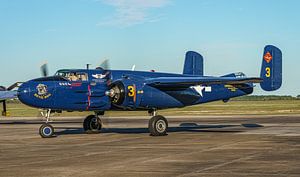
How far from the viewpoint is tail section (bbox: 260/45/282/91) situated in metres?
31.5

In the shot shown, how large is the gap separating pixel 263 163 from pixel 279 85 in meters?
18.4

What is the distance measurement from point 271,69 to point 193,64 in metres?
6.29

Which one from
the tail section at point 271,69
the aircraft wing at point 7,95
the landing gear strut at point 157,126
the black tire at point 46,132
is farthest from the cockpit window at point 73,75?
the aircraft wing at point 7,95

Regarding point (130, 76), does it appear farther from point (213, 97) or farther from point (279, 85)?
point (279, 85)

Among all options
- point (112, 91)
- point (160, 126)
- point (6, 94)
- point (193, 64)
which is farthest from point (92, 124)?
point (6, 94)

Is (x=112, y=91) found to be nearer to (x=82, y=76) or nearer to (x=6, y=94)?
(x=82, y=76)

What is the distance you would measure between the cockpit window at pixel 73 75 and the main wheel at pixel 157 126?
4271mm

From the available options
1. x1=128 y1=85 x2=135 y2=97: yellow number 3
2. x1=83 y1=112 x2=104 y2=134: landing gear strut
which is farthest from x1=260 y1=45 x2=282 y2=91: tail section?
x1=83 y1=112 x2=104 y2=134: landing gear strut

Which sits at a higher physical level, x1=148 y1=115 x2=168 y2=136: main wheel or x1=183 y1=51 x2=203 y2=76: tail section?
x1=183 y1=51 x2=203 y2=76: tail section

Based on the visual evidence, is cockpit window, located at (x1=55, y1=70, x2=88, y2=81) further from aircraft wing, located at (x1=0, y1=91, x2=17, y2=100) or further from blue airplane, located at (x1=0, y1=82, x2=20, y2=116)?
aircraft wing, located at (x1=0, y1=91, x2=17, y2=100)

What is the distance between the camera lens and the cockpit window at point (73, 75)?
86.9 ft

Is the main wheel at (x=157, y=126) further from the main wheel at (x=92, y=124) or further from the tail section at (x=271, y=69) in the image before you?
the tail section at (x=271, y=69)

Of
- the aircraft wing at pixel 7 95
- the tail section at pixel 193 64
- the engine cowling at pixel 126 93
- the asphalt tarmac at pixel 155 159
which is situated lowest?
the asphalt tarmac at pixel 155 159

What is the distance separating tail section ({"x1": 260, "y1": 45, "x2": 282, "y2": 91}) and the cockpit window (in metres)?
11.4
